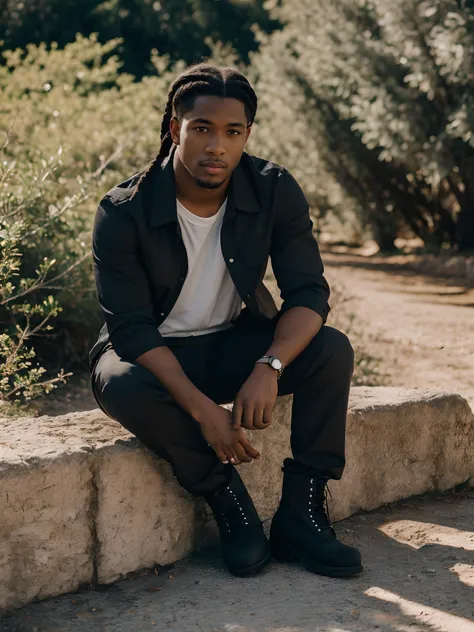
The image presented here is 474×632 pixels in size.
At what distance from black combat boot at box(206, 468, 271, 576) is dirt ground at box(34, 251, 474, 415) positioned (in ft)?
7.15

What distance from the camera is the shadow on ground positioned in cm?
275

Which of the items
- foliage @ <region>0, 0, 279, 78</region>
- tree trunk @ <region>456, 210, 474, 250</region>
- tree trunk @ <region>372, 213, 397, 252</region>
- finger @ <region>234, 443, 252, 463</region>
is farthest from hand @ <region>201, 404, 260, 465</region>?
foliage @ <region>0, 0, 279, 78</region>

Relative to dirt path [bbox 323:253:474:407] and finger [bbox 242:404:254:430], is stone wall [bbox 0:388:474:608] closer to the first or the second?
finger [bbox 242:404:254:430]

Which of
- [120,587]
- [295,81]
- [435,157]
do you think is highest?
[295,81]

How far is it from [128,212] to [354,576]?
1413 millimetres

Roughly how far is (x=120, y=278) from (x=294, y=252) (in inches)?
24.8

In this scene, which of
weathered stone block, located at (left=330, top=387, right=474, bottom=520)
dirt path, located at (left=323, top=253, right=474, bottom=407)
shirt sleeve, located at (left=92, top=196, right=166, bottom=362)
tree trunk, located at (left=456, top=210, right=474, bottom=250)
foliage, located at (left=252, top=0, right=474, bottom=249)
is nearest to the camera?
shirt sleeve, located at (left=92, top=196, right=166, bottom=362)

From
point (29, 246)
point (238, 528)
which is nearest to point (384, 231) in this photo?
point (29, 246)

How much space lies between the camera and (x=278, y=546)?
3.20m

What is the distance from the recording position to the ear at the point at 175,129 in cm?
338

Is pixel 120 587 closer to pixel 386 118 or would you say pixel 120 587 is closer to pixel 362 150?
pixel 386 118

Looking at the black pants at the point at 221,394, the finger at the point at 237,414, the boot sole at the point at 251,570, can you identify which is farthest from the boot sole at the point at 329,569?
the finger at the point at 237,414

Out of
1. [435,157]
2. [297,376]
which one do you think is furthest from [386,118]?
[297,376]

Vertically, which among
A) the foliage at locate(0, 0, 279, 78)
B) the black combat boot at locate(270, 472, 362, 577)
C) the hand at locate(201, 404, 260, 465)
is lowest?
the black combat boot at locate(270, 472, 362, 577)
